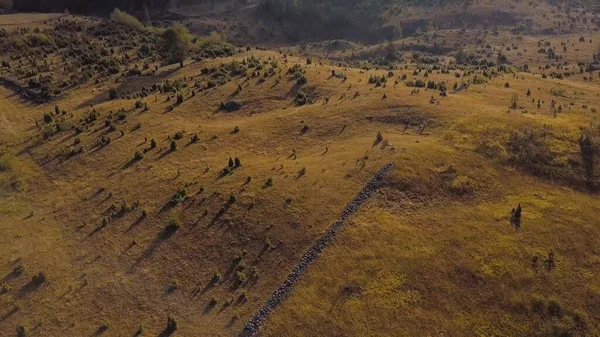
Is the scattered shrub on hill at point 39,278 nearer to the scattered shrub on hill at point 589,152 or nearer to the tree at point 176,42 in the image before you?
the scattered shrub on hill at point 589,152


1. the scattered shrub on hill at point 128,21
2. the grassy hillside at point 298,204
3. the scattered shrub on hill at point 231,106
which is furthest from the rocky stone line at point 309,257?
the scattered shrub on hill at point 128,21

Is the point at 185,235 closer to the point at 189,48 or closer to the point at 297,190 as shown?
the point at 297,190

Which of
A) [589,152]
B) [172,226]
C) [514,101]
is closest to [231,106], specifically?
[172,226]

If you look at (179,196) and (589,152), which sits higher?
(589,152)

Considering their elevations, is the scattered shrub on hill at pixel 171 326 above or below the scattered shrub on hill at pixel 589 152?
Answer: below

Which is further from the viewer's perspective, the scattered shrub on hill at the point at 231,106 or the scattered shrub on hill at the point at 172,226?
the scattered shrub on hill at the point at 231,106

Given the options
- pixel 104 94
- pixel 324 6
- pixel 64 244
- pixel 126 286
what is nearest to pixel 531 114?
pixel 126 286

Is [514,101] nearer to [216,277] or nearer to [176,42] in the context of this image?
[216,277]

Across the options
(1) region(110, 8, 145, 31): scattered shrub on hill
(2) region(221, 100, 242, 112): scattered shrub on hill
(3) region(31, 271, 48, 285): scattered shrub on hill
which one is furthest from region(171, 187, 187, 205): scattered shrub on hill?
(1) region(110, 8, 145, 31): scattered shrub on hill
